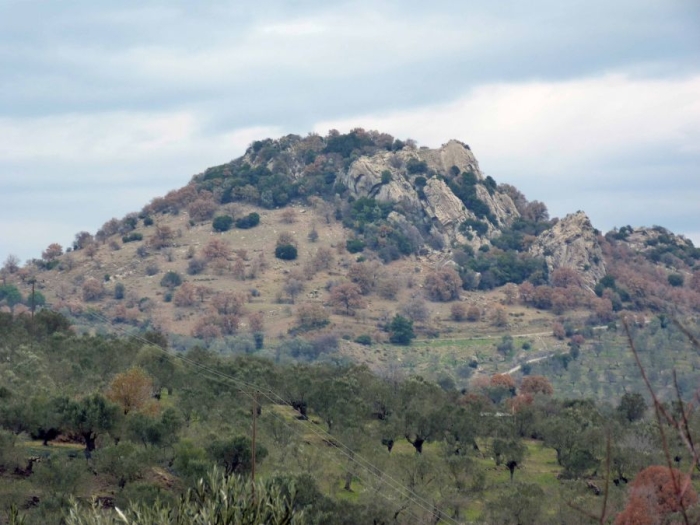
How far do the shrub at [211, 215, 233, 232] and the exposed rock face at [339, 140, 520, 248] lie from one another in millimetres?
24707

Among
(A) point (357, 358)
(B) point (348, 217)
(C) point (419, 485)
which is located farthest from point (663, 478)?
(B) point (348, 217)

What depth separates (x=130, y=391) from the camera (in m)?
49.9

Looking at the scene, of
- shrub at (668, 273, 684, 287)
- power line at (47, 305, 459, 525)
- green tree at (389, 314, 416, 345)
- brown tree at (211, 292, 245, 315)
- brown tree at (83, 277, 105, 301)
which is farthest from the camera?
shrub at (668, 273, 684, 287)

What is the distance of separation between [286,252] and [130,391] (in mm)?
92897

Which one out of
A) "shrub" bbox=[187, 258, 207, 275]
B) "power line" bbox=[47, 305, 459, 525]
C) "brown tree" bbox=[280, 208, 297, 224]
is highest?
"brown tree" bbox=[280, 208, 297, 224]

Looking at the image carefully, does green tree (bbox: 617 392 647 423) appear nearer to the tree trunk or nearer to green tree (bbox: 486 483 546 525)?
the tree trunk

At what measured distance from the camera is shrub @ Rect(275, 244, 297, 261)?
468ft

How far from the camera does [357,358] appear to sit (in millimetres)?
114625

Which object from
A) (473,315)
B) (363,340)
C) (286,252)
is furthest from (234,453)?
(286,252)

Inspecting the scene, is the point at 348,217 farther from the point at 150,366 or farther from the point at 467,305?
the point at 150,366

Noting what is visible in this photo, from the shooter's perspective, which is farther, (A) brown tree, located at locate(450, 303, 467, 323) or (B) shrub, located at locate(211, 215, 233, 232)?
(B) shrub, located at locate(211, 215, 233, 232)

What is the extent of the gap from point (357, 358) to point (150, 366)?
56.2m

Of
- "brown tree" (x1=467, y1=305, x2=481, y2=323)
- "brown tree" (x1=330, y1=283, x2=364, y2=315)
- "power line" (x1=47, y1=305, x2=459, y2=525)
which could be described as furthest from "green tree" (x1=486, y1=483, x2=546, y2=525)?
"brown tree" (x1=467, y1=305, x2=481, y2=323)

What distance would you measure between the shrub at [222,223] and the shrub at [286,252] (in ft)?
40.4
